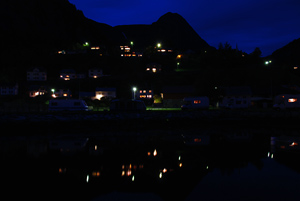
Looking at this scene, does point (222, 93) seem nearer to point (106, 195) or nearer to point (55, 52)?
point (106, 195)

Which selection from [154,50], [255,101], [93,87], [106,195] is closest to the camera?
[106,195]

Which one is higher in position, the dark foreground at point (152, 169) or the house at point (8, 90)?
the house at point (8, 90)

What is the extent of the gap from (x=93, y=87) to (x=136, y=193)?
86985mm

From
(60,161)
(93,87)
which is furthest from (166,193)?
(93,87)

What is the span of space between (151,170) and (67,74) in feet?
372

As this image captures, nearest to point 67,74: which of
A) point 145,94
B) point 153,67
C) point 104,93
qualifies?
point 104,93

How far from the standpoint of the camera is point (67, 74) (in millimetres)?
116125

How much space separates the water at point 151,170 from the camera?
368 inches

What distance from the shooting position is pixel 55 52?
149m

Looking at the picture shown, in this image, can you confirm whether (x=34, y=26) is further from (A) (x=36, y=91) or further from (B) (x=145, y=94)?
(B) (x=145, y=94)

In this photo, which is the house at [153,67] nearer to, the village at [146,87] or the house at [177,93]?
the village at [146,87]

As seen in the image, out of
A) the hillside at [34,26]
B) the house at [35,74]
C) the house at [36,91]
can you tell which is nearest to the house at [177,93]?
the house at [36,91]

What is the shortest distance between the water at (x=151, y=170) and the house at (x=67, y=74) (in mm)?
102272

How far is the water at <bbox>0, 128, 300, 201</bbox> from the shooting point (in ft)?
30.7
